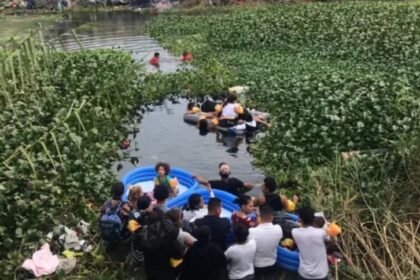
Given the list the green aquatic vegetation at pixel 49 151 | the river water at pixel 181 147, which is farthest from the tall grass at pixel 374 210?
the green aquatic vegetation at pixel 49 151

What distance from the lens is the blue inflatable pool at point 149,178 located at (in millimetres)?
11093

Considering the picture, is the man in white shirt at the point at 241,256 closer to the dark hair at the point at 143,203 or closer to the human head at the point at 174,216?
the human head at the point at 174,216

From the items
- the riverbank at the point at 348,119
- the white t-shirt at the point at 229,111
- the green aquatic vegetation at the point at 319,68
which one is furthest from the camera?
the white t-shirt at the point at 229,111

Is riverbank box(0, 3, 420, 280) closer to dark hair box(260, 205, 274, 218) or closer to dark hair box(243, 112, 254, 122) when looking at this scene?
dark hair box(243, 112, 254, 122)

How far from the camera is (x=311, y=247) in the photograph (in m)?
7.34

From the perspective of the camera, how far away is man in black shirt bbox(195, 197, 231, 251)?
7.61 meters

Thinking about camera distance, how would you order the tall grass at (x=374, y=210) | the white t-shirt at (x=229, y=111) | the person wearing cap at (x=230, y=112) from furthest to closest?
the white t-shirt at (x=229, y=111), the person wearing cap at (x=230, y=112), the tall grass at (x=374, y=210)

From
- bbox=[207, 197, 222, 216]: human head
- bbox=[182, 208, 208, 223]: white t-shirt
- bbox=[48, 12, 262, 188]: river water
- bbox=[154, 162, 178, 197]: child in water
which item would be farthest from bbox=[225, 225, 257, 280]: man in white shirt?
bbox=[48, 12, 262, 188]: river water

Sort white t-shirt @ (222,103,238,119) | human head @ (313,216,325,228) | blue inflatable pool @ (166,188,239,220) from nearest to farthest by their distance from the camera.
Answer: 1. human head @ (313,216,325,228)
2. blue inflatable pool @ (166,188,239,220)
3. white t-shirt @ (222,103,238,119)

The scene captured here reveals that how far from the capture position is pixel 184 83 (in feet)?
63.2

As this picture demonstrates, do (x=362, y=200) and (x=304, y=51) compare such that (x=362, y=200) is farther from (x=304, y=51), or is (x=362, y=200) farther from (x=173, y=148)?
(x=304, y=51)

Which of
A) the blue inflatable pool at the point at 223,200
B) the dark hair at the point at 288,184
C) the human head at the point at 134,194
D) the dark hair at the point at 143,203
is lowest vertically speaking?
the dark hair at the point at 288,184

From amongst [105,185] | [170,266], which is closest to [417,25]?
[105,185]

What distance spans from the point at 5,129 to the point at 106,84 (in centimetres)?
534
